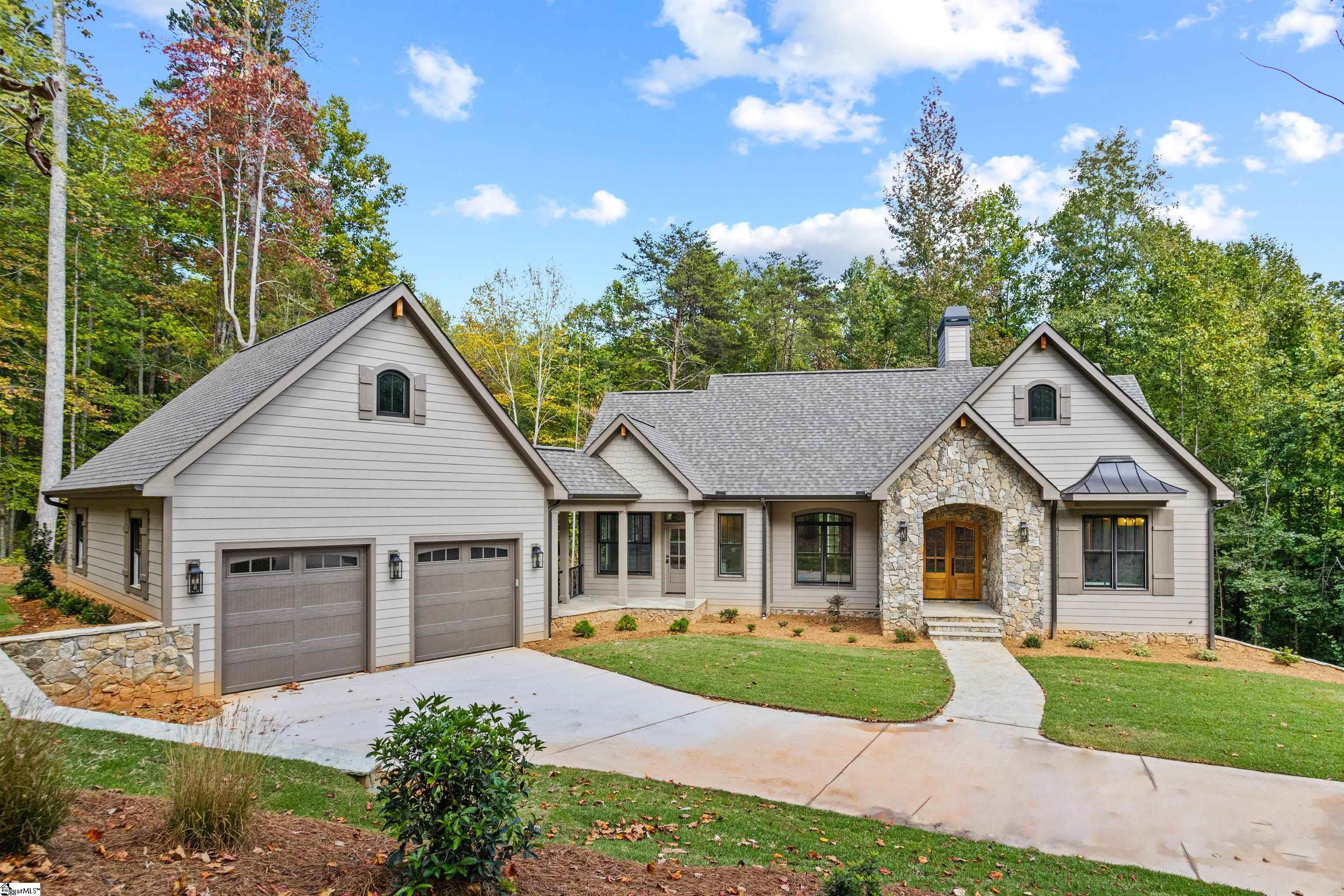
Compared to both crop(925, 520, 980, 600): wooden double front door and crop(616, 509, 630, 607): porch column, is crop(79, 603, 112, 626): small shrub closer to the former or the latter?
crop(616, 509, 630, 607): porch column

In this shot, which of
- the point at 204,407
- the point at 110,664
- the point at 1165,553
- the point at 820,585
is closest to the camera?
the point at 110,664

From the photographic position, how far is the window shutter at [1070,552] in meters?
14.2

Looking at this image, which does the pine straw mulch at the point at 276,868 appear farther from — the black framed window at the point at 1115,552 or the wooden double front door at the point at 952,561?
the wooden double front door at the point at 952,561

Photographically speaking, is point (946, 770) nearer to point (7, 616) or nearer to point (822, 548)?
point (822, 548)

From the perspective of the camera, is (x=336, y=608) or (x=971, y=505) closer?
(x=336, y=608)

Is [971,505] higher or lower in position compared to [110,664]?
higher

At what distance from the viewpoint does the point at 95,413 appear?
62.2ft

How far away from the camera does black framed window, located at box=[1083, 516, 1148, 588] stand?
1427 cm

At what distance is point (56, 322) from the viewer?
53.0ft

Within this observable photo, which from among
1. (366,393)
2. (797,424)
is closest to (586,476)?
(366,393)

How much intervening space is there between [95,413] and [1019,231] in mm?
35104

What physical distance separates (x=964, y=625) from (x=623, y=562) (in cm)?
742

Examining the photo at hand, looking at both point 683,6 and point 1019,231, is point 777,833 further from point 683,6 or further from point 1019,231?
point 1019,231

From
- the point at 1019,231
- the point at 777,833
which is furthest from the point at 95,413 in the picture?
the point at 1019,231
